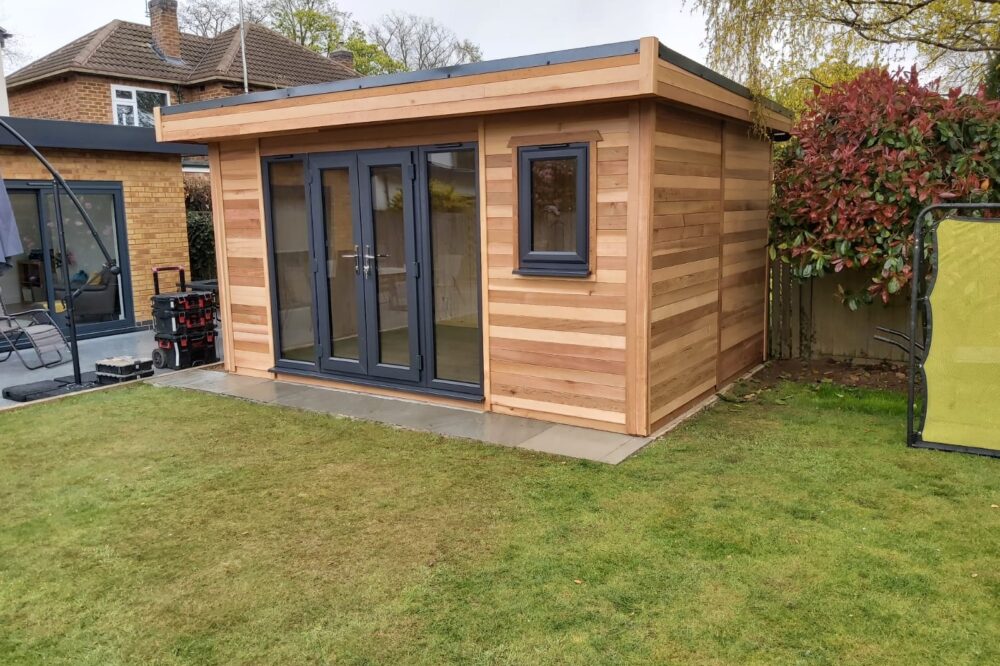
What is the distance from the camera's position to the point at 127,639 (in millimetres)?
3205

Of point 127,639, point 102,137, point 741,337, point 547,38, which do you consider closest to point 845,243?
point 741,337

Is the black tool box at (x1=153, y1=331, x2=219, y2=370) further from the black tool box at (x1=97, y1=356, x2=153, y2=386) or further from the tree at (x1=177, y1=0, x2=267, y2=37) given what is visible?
the tree at (x1=177, y1=0, x2=267, y2=37)

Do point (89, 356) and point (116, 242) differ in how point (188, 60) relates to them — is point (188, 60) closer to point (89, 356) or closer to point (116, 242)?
point (116, 242)

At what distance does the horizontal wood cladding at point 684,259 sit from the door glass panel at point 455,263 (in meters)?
1.48

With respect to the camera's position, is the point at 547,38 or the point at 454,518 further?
the point at 547,38

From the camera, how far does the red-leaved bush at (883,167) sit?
6562 mm

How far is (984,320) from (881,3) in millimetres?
5649

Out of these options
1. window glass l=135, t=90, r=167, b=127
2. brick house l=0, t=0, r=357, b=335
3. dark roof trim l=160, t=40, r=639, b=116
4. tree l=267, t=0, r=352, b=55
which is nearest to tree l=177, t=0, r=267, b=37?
tree l=267, t=0, r=352, b=55

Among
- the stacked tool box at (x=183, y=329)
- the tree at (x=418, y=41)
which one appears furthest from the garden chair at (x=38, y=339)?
the tree at (x=418, y=41)

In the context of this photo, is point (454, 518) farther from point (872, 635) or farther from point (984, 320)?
point (984, 320)

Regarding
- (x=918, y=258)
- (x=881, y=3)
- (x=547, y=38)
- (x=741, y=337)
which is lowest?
(x=741, y=337)

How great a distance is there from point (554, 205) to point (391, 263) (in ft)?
5.62

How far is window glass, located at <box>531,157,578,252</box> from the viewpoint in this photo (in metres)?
5.77

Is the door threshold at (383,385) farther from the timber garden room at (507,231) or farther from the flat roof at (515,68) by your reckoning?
the flat roof at (515,68)
